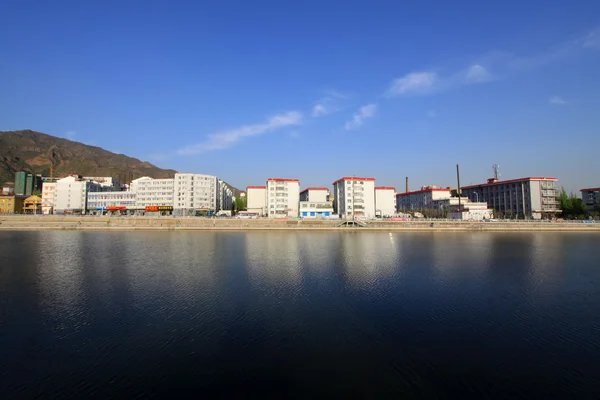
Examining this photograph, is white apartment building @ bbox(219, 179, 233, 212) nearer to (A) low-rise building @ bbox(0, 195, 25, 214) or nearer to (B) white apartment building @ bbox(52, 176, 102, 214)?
(B) white apartment building @ bbox(52, 176, 102, 214)

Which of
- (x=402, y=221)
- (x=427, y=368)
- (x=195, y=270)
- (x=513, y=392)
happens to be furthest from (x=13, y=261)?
(x=402, y=221)

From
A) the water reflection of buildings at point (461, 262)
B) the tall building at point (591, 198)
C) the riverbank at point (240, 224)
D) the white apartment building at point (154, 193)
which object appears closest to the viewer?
the water reflection of buildings at point (461, 262)

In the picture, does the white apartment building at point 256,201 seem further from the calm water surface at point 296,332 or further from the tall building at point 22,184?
the tall building at point 22,184

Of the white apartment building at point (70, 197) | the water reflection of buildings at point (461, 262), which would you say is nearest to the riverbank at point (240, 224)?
the white apartment building at point (70, 197)

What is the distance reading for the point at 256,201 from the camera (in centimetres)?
8212

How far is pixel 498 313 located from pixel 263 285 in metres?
11.9

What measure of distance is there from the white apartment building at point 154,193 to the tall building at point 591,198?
112 meters

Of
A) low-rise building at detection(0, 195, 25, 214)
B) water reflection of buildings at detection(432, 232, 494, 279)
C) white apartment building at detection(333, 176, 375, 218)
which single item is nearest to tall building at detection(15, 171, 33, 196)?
low-rise building at detection(0, 195, 25, 214)

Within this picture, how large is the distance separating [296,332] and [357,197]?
68.1 meters

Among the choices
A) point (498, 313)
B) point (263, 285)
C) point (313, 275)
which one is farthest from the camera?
point (313, 275)

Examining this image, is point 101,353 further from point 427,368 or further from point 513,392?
point 513,392

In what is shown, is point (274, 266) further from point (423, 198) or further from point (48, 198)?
point (48, 198)

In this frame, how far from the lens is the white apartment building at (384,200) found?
83812 mm

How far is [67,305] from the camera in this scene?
1451cm
